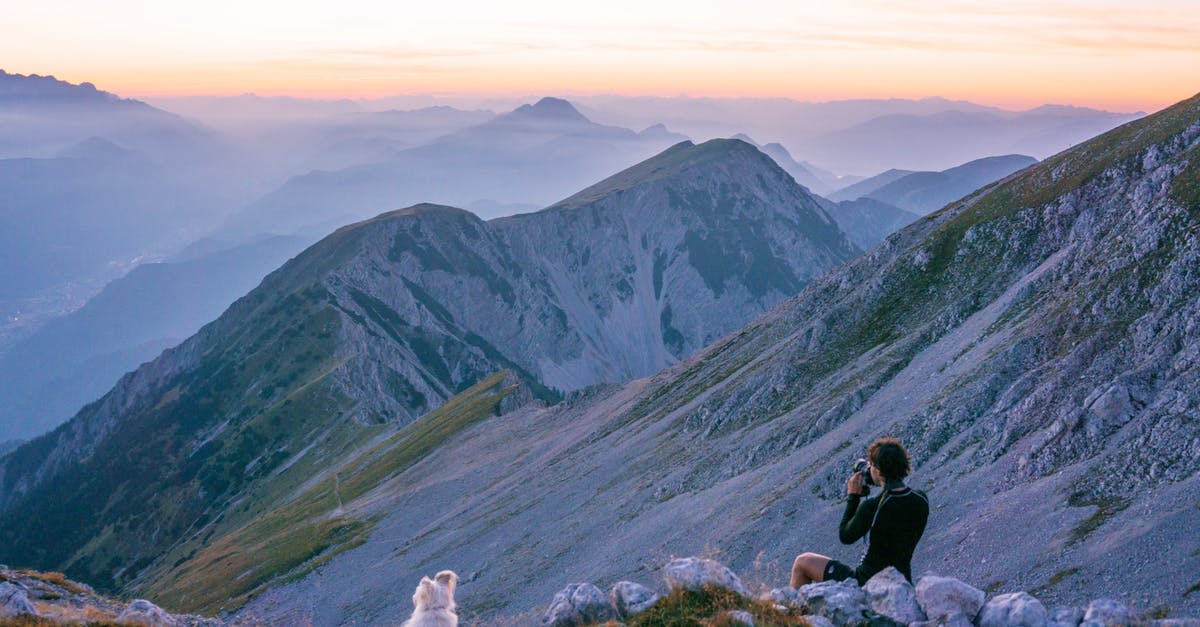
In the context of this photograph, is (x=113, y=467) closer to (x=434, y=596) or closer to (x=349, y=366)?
(x=349, y=366)

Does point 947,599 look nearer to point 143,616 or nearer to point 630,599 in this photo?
point 630,599

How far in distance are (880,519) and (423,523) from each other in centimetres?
7186

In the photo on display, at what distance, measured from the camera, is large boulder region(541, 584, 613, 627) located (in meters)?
16.3

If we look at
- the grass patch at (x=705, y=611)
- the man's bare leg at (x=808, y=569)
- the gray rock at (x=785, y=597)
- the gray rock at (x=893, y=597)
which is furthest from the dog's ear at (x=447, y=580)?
the gray rock at (x=893, y=597)

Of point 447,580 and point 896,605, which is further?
point 447,580

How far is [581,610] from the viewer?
1647cm

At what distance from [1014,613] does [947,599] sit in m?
1.07

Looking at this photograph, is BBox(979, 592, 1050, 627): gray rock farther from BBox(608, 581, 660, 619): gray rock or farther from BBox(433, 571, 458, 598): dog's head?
BBox(433, 571, 458, 598): dog's head

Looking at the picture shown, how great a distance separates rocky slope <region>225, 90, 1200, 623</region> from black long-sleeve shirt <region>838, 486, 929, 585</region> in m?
8.06

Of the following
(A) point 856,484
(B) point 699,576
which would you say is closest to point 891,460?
(A) point 856,484

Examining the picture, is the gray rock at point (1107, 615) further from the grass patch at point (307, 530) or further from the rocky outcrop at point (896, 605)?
the grass patch at point (307, 530)

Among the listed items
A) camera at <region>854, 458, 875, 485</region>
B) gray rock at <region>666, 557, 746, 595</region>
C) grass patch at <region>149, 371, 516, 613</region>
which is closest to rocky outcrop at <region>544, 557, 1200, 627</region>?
gray rock at <region>666, 557, 746, 595</region>

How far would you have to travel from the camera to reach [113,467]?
176 meters

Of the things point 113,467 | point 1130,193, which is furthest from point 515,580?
point 113,467
